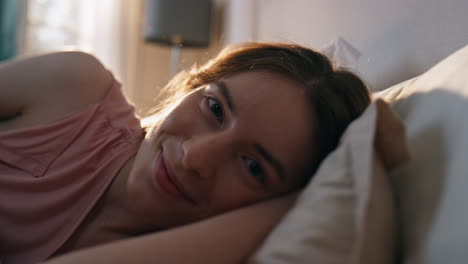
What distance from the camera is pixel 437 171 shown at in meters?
0.53

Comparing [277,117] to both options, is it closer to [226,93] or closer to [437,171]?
[226,93]

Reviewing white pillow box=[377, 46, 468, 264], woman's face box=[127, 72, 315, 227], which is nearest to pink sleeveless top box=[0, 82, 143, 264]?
woman's face box=[127, 72, 315, 227]

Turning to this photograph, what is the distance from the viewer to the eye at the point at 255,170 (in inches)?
28.8

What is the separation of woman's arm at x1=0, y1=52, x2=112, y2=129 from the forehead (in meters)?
0.34

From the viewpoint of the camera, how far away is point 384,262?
0.52 meters

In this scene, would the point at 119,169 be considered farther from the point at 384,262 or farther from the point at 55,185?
the point at 384,262

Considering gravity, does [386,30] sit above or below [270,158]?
above

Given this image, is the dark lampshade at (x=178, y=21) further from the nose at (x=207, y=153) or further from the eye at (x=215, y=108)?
the nose at (x=207, y=153)

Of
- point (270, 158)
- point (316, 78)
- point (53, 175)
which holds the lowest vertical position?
point (53, 175)

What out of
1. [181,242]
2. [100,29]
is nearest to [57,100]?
[181,242]

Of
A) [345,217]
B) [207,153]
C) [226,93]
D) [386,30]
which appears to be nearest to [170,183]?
[207,153]

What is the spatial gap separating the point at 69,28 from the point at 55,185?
2.25 meters

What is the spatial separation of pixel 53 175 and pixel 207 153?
0.34m

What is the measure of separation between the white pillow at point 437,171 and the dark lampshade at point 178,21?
200 centimetres
